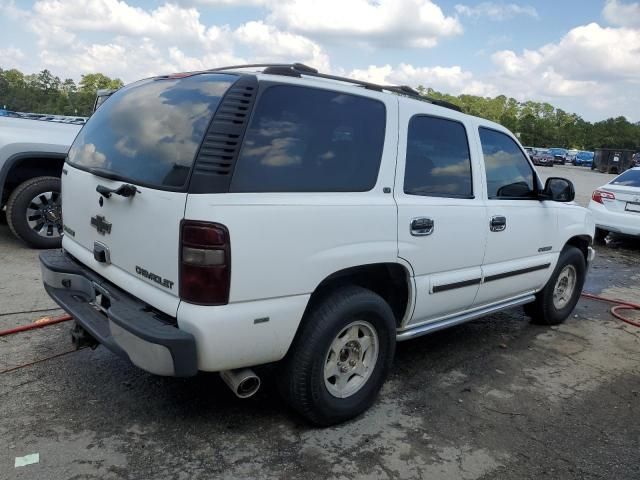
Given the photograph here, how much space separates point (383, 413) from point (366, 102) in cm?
188

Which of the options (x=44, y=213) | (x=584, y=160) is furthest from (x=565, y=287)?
(x=584, y=160)

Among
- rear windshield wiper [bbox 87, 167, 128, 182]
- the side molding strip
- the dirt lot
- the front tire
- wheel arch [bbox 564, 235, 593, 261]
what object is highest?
rear windshield wiper [bbox 87, 167, 128, 182]

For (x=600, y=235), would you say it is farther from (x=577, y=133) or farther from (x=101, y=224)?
(x=577, y=133)

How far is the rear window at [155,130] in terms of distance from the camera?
2.71 meters

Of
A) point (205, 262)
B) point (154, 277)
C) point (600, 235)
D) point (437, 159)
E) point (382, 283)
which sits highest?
point (437, 159)

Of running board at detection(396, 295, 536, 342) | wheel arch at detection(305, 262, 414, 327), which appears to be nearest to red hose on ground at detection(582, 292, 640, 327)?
running board at detection(396, 295, 536, 342)

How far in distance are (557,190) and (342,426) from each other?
2.75 m

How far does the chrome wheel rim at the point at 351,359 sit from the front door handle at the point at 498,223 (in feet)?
4.37

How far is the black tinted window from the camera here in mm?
2709

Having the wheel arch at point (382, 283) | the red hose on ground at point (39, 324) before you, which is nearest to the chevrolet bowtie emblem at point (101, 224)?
the wheel arch at point (382, 283)

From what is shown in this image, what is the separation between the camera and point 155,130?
295 cm

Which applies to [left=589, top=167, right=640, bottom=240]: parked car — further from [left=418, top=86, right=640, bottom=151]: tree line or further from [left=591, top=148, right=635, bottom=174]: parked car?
[left=418, top=86, right=640, bottom=151]: tree line

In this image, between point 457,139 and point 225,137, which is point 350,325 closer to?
point 225,137

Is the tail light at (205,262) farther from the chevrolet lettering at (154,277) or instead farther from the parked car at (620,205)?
the parked car at (620,205)
